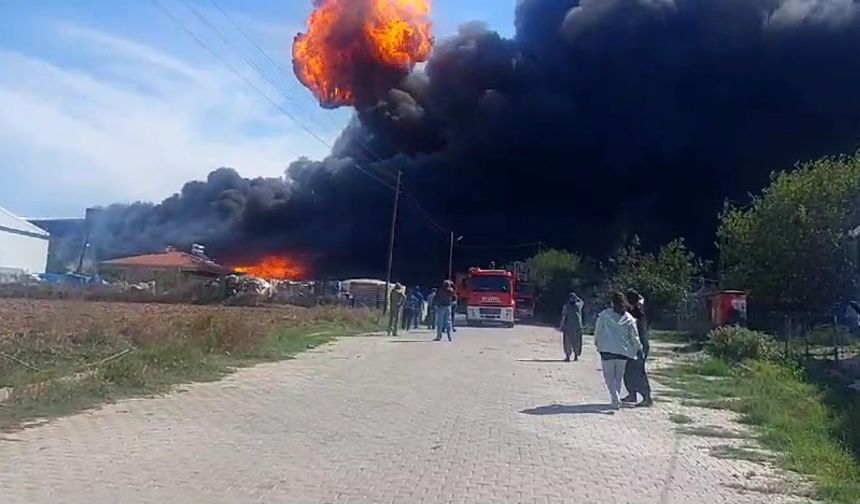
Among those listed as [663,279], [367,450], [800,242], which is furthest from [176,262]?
[367,450]

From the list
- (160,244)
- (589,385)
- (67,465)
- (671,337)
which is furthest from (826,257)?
(160,244)

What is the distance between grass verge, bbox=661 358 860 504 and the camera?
10.3 m

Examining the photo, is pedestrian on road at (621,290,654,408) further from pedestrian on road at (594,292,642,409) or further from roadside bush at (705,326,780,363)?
roadside bush at (705,326,780,363)

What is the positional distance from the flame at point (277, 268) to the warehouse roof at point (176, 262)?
1.22m

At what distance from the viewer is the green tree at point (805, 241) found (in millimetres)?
32406

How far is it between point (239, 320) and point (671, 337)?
64.2 ft

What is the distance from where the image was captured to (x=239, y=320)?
24.0 m

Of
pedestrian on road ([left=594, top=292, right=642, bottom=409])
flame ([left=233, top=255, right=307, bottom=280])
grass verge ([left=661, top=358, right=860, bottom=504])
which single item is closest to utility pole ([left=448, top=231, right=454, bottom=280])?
flame ([left=233, top=255, right=307, bottom=280])

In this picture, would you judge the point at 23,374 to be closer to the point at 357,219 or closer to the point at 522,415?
the point at 522,415

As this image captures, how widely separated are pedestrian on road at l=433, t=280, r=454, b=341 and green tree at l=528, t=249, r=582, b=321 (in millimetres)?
26858

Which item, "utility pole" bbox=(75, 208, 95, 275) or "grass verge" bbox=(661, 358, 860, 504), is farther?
"utility pole" bbox=(75, 208, 95, 275)

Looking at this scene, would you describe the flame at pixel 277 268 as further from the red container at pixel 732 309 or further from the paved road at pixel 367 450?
the paved road at pixel 367 450

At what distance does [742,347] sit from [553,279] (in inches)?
1365

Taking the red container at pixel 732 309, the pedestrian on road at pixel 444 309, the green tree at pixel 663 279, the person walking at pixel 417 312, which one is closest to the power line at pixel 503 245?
the green tree at pixel 663 279
